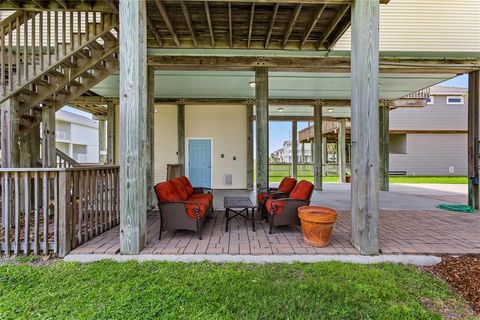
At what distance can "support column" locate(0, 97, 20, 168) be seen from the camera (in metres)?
4.44

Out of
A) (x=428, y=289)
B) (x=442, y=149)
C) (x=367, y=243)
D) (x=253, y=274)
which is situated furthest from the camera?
(x=442, y=149)

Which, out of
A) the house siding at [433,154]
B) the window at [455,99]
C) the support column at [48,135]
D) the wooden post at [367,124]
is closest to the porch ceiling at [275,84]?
the support column at [48,135]

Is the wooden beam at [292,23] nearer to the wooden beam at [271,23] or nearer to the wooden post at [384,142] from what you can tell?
the wooden beam at [271,23]

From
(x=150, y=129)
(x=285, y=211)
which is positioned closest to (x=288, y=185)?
(x=285, y=211)

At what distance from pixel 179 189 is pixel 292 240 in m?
2.13

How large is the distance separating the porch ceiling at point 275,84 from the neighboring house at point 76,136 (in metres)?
15.5

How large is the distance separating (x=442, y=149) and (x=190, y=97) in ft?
52.9

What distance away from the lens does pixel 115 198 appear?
4.36 metres

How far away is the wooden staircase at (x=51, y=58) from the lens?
4.32m

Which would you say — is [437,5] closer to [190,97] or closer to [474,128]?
[474,128]

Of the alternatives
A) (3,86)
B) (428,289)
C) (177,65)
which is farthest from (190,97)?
(428,289)

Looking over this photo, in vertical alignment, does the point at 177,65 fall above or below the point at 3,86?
above

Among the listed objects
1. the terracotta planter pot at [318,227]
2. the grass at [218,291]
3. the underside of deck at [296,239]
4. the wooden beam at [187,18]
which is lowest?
the grass at [218,291]

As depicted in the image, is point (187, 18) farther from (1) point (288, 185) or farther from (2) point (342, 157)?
(2) point (342, 157)
